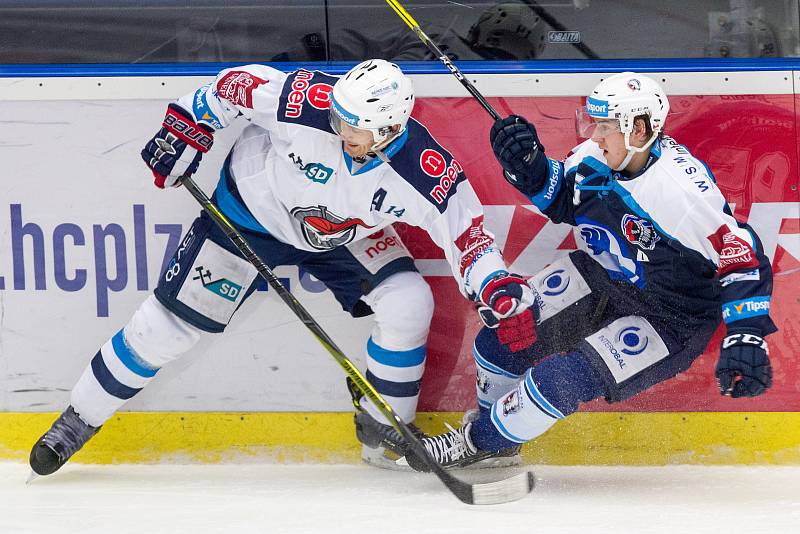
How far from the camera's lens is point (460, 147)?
3.21 meters

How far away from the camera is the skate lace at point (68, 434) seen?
10.2 ft

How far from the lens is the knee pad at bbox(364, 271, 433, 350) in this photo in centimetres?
302

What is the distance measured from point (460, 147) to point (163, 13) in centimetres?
103

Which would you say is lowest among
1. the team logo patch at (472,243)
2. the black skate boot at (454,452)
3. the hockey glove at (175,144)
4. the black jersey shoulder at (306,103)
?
the black skate boot at (454,452)

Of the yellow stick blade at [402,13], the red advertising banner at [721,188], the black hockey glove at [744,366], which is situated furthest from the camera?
the red advertising banner at [721,188]

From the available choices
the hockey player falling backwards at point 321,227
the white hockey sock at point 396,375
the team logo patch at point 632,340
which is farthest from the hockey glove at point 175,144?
the team logo patch at point 632,340

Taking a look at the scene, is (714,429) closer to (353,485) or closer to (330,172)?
(353,485)

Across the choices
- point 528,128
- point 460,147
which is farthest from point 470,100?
point 528,128

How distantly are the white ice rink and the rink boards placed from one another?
11 cm

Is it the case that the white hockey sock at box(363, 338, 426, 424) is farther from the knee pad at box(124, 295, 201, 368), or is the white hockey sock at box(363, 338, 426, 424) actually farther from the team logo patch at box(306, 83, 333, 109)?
the team logo patch at box(306, 83, 333, 109)

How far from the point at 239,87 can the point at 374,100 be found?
1.52 feet

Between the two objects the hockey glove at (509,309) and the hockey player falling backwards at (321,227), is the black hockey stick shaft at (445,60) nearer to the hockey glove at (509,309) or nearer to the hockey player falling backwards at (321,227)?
the hockey player falling backwards at (321,227)

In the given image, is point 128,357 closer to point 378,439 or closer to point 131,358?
point 131,358

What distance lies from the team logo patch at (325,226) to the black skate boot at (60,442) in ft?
3.06
